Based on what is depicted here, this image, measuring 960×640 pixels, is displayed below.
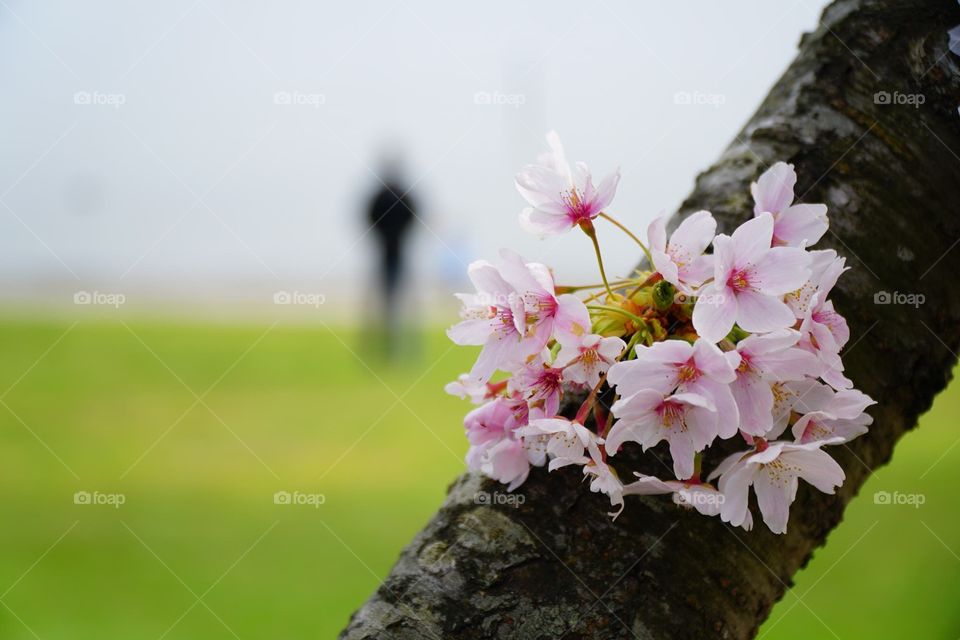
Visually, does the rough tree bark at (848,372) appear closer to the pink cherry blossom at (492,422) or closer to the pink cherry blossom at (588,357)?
the pink cherry blossom at (492,422)

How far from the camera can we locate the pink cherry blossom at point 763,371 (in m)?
0.93

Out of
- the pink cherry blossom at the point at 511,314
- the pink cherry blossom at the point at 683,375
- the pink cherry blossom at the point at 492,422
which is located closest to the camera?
the pink cherry blossom at the point at 683,375

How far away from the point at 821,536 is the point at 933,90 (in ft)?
2.54

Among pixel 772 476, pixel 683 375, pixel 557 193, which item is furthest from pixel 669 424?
pixel 557 193

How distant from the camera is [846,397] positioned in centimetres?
100

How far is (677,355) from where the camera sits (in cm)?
91

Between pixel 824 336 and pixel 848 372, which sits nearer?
pixel 824 336

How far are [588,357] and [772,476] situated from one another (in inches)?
11.4

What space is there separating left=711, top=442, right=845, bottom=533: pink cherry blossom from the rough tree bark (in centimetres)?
9

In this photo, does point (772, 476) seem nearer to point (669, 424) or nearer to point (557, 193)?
point (669, 424)

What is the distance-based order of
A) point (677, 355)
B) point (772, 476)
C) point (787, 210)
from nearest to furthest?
1. point (677, 355)
2. point (772, 476)
3. point (787, 210)

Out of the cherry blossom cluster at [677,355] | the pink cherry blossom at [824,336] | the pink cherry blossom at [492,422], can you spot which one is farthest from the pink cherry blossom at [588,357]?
the pink cherry blossom at [824,336]

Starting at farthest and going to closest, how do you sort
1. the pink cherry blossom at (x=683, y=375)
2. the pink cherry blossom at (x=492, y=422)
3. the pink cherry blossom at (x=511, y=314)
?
the pink cherry blossom at (x=492, y=422) < the pink cherry blossom at (x=511, y=314) < the pink cherry blossom at (x=683, y=375)

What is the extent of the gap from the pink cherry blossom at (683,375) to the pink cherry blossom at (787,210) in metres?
0.30
